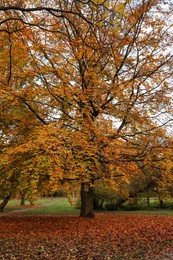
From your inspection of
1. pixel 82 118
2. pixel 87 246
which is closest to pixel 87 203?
pixel 82 118

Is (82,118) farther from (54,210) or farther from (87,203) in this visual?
(54,210)

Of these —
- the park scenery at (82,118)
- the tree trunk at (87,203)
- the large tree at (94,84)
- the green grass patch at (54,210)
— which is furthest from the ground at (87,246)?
the green grass patch at (54,210)

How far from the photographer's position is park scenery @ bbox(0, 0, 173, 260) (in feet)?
30.6

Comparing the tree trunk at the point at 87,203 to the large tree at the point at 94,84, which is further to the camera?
the tree trunk at the point at 87,203

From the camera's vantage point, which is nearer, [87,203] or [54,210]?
[87,203]

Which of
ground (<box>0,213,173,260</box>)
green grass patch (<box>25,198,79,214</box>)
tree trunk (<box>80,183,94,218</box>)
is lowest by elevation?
green grass patch (<box>25,198,79,214</box>)

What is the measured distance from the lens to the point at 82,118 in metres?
11.9

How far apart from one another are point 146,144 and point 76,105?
13.1 feet

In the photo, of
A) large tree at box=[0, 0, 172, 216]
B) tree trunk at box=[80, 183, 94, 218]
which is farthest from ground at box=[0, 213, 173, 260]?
tree trunk at box=[80, 183, 94, 218]

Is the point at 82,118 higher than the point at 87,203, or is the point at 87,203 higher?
the point at 82,118

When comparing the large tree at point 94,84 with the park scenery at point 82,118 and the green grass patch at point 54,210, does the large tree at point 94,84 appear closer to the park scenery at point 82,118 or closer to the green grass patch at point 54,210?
the park scenery at point 82,118

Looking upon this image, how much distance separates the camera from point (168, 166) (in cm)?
1181

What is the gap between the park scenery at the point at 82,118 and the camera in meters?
9.34

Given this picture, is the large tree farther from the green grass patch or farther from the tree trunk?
the green grass patch
